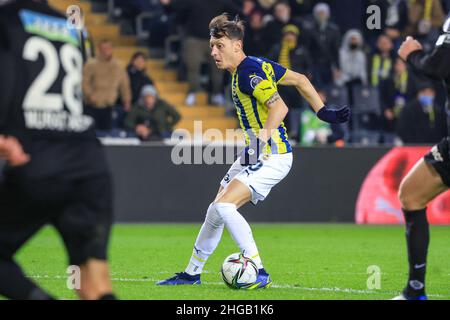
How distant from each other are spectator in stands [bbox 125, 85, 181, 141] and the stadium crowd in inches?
0.7

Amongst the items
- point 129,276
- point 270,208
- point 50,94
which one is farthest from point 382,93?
point 50,94

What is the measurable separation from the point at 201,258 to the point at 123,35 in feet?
42.4

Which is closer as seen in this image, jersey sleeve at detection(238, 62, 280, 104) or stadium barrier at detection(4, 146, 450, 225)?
jersey sleeve at detection(238, 62, 280, 104)

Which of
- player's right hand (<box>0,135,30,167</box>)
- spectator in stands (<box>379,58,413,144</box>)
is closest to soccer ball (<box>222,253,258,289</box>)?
player's right hand (<box>0,135,30,167</box>)

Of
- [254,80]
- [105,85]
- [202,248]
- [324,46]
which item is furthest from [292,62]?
[202,248]

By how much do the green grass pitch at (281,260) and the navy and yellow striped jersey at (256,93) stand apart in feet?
4.33

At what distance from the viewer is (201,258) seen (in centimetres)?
926

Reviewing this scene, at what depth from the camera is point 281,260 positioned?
38.5ft

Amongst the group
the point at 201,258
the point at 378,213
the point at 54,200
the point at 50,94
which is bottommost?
the point at 378,213

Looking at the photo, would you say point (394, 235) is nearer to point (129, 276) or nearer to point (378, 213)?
point (378, 213)

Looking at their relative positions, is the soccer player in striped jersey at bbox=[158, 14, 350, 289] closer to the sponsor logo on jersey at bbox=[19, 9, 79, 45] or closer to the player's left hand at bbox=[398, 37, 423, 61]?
the player's left hand at bbox=[398, 37, 423, 61]

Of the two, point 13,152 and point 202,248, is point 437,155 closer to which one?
point 202,248

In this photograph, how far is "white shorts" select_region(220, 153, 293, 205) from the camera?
913cm

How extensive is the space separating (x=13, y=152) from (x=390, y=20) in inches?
655
